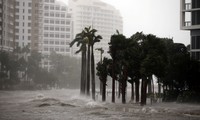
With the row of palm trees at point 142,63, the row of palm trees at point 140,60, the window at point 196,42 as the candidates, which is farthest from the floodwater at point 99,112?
the window at point 196,42

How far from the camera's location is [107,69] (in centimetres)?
8431

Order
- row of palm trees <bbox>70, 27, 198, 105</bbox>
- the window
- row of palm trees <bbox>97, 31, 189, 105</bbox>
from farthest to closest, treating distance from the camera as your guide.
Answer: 1. the window
2. row of palm trees <bbox>70, 27, 198, 105</bbox>
3. row of palm trees <bbox>97, 31, 189, 105</bbox>

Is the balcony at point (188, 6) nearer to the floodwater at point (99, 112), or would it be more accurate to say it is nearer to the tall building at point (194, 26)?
the tall building at point (194, 26)

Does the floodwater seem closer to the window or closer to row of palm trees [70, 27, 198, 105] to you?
row of palm trees [70, 27, 198, 105]

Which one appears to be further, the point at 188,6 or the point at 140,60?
the point at 188,6

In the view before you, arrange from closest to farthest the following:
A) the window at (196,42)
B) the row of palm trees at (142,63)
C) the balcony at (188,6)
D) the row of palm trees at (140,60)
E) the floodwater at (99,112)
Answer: the floodwater at (99,112)
the row of palm trees at (140,60)
the row of palm trees at (142,63)
the window at (196,42)
the balcony at (188,6)

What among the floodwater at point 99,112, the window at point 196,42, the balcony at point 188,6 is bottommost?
the floodwater at point 99,112

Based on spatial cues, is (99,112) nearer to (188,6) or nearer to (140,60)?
(140,60)

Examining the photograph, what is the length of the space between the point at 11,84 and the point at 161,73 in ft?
359

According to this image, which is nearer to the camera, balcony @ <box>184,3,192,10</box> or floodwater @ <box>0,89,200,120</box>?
floodwater @ <box>0,89,200,120</box>

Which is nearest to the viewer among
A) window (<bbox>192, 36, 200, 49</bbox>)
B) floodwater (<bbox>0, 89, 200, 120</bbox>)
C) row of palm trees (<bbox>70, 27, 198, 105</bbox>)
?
floodwater (<bbox>0, 89, 200, 120</bbox>)

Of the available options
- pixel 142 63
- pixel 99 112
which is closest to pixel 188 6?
pixel 142 63

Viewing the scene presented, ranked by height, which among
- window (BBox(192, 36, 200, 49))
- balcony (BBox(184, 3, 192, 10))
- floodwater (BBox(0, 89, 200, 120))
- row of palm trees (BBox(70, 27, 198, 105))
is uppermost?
balcony (BBox(184, 3, 192, 10))

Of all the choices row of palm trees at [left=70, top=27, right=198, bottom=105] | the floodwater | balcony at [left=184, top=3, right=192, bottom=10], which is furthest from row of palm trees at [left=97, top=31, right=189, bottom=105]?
balcony at [left=184, top=3, right=192, bottom=10]
